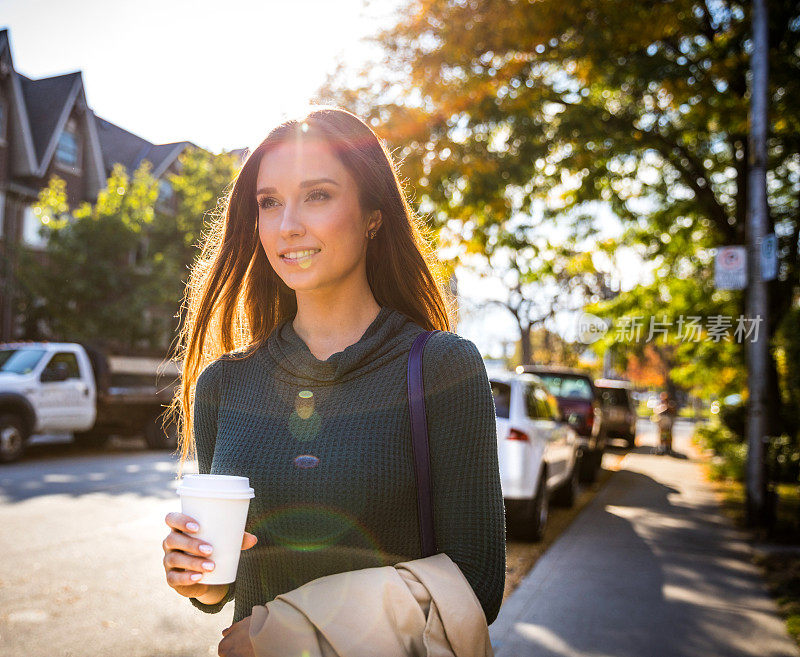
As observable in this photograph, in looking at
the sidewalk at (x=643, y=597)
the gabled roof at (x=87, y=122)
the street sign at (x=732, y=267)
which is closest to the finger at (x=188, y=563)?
the gabled roof at (x=87, y=122)

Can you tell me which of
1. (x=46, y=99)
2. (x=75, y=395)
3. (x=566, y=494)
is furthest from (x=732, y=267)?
(x=75, y=395)

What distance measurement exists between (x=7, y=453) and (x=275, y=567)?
38.4ft

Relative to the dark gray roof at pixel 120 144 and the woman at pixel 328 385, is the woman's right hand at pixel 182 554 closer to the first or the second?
the woman at pixel 328 385

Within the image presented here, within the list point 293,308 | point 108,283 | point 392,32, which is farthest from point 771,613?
point 108,283

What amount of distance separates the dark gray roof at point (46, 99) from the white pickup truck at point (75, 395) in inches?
167

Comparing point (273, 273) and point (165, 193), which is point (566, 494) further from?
point (165, 193)

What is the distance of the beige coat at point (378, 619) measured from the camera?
55.1 inches

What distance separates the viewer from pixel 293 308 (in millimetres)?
2285

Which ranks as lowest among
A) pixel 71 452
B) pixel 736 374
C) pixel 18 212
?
pixel 71 452

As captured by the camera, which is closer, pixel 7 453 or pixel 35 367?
pixel 7 453

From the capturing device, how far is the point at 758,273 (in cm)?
870

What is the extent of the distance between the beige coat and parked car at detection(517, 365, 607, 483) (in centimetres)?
1141

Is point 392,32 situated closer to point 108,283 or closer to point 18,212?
point 108,283

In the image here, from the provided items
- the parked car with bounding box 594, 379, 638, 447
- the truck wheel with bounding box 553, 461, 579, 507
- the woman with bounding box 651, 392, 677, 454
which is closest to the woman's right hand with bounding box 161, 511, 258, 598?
the truck wheel with bounding box 553, 461, 579, 507
